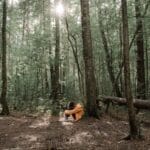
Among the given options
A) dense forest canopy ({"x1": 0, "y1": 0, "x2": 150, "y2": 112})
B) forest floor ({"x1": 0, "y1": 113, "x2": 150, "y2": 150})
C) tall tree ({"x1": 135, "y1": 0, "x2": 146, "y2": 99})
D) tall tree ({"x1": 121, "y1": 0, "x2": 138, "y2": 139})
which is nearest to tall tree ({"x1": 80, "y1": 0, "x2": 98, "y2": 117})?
forest floor ({"x1": 0, "y1": 113, "x2": 150, "y2": 150})

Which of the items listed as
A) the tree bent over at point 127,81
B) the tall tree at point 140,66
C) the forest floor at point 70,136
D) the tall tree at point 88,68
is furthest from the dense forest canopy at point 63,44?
the tree bent over at point 127,81

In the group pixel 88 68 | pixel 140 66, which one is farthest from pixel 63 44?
pixel 88 68

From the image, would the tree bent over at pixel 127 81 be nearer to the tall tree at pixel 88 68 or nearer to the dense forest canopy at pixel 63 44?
the tall tree at pixel 88 68

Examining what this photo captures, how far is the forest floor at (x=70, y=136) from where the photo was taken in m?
9.47

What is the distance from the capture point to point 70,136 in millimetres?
10875

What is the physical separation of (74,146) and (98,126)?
128 inches

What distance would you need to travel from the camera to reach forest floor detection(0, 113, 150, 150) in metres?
9.47

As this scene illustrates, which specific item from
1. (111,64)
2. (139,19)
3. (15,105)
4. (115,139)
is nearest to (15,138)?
(115,139)

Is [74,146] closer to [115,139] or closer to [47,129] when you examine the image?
[115,139]

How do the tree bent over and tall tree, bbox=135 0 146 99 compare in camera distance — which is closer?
the tree bent over

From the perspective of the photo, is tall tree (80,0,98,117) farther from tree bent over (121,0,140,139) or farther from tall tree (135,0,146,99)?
tall tree (135,0,146,99)

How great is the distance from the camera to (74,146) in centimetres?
946

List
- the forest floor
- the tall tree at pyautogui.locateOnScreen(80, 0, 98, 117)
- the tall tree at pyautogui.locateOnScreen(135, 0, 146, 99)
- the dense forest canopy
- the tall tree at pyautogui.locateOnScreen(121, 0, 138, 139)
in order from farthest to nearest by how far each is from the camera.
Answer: the dense forest canopy
the tall tree at pyautogui.locateOnScreen(135, 0, 146, 99)
the tall tree at pyautogui.locateOnScreen(80, 0, 98, 117)
the tall tree at pyautogui.locateOnScreen(121, 0, 138, 139)
the forest floor

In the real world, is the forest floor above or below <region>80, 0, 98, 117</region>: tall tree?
below
